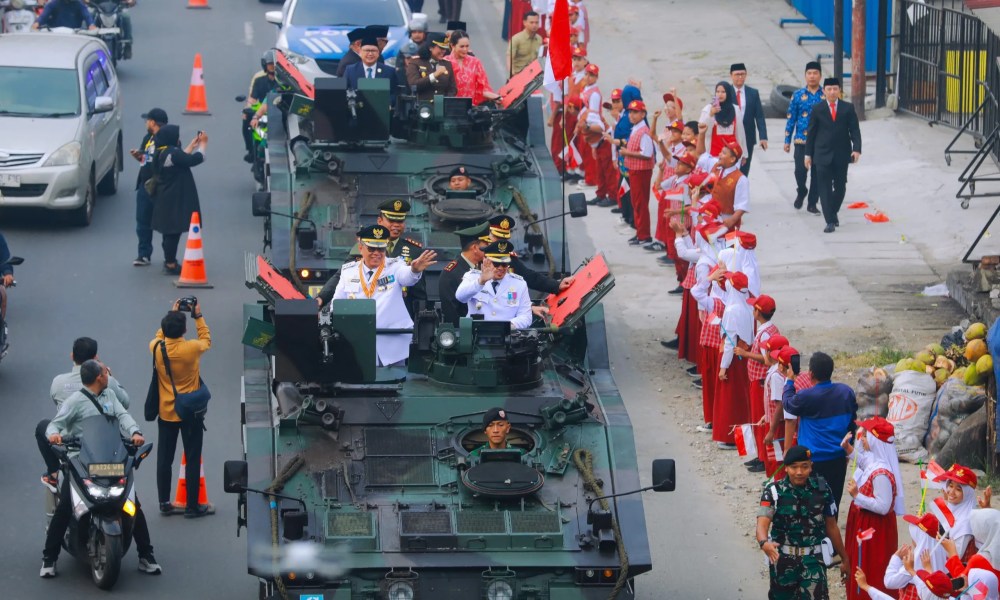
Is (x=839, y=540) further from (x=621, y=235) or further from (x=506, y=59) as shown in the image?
(x=506, y=59)

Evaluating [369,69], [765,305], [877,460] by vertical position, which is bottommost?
[877,460]

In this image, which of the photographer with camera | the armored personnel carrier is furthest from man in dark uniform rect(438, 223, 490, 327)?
the photographer with camera

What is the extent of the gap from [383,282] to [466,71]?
5.60 meters

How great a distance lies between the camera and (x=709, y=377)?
15.5 metres

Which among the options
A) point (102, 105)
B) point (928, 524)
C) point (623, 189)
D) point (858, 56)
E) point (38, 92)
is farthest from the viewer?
point (858, 56)

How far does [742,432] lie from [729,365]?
1122 millimetres

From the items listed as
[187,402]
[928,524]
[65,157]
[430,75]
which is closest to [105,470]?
[187,402]

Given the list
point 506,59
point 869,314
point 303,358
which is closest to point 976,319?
point 869,314

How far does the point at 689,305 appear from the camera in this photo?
17.0 metres

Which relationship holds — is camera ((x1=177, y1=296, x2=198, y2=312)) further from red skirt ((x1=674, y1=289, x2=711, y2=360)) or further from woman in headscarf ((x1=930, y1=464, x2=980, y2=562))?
woman in headscarf ((x1=930, y1=464, x2=980, y2=562))

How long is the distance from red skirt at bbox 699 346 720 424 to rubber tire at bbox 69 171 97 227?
315 inches

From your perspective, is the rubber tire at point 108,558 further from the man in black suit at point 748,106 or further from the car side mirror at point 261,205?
the man in black suit at point 748,106

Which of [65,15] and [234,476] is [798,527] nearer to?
[234,476]

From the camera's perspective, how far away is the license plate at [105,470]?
12.0 meters
